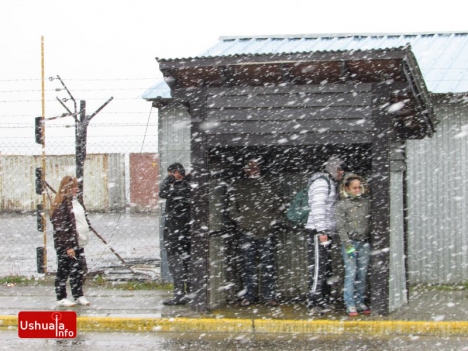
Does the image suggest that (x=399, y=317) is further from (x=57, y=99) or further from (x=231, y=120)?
(x=57, y=99)

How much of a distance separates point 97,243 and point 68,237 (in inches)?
447

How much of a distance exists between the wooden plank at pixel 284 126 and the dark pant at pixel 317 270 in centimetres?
134

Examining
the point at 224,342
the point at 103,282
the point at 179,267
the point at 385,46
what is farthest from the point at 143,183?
the point at 224,342

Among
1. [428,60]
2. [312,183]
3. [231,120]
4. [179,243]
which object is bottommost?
[179,243]

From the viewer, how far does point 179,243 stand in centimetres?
1024

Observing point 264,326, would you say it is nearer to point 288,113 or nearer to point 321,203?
point 321,203

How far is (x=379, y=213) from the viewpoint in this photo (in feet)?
30.6

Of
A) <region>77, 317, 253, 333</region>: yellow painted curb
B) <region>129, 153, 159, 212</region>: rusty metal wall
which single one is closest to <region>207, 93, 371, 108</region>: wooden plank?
<region>77, 317, 253, 333</region>: yellow painted curb

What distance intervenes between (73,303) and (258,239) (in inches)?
99.7

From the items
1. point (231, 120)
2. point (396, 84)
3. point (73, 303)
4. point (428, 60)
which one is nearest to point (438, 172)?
point (428, 60)

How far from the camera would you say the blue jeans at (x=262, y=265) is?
33.9 feet

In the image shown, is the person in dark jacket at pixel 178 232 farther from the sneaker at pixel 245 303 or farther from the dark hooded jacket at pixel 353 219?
the dark hooded jacket at pixel 353 219

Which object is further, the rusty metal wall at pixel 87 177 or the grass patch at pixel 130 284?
the rusty metal wall at pixel 87 177

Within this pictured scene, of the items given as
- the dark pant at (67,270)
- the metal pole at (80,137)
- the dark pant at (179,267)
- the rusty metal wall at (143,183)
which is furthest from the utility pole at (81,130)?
the rusty metal wall at (143,183)
